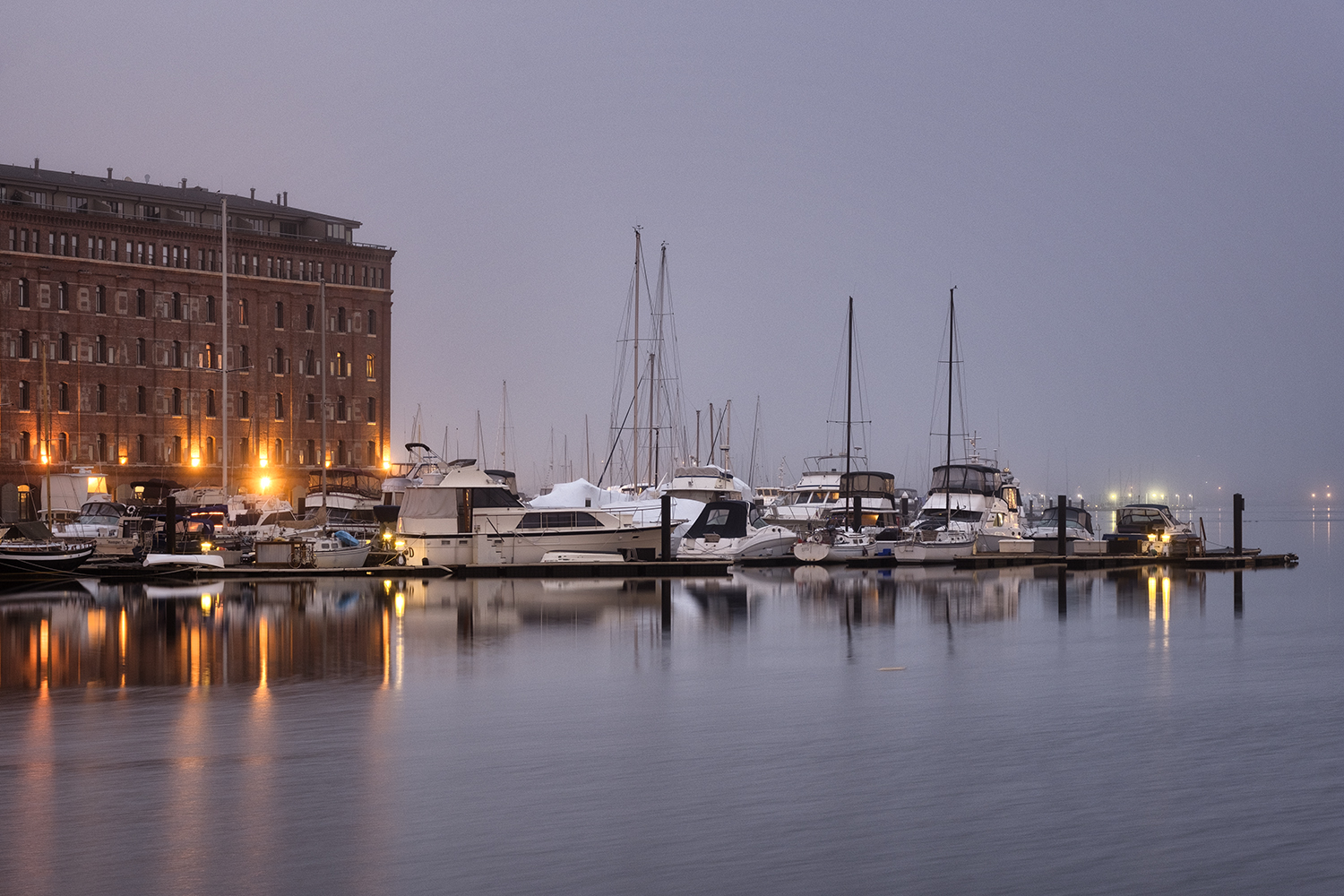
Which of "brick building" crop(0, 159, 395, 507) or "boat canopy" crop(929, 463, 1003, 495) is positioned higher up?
"brick building" crop(0, 159, 395, 507)

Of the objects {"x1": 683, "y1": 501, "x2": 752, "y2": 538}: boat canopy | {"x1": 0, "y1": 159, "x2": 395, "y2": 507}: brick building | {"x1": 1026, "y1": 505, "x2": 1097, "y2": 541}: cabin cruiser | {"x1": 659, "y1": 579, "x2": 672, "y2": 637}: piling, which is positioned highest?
{"x1": 0, "y1": 159, "x2": 395, "y2": 507}: brick building

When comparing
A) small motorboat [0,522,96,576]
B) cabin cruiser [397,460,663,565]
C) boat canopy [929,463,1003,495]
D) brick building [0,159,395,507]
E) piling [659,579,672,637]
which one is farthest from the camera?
brick building [0,159,395,507]

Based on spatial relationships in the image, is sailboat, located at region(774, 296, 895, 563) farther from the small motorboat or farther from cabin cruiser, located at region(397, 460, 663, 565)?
the small motorboat

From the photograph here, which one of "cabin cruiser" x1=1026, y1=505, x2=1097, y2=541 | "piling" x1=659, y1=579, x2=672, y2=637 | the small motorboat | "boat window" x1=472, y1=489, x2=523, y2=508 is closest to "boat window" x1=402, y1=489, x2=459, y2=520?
"boat window" x1=472, y1=489, x2=523, y2=508

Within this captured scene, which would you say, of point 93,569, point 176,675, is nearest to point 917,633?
point 176,675

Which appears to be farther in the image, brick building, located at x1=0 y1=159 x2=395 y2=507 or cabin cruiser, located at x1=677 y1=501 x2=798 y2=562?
brick building, located at x1=0 y1=159 x2=395 y2=507

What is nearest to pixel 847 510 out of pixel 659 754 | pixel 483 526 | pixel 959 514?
pixel 959 514

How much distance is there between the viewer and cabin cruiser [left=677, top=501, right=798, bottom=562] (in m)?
57.7

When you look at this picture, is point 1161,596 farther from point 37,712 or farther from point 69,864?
point 69,864

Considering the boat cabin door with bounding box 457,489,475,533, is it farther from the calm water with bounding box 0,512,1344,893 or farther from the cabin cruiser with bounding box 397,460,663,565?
the calm water with bounding box 0,512,1344,893

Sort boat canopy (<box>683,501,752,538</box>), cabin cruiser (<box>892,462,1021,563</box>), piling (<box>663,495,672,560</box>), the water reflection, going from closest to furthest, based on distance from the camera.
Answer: the water reflection, piling (<box>663,495,672,560</box>), boat canopy (<box>683,501,752,538</box>), cabin cruiser (<box>892,462,1021,563</box>)

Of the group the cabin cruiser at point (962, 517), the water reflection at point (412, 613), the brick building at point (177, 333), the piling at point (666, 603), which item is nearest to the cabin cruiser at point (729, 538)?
the water reflection at point (412, 613)

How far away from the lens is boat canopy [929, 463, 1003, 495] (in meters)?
73.8

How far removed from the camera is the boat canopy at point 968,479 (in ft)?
242
